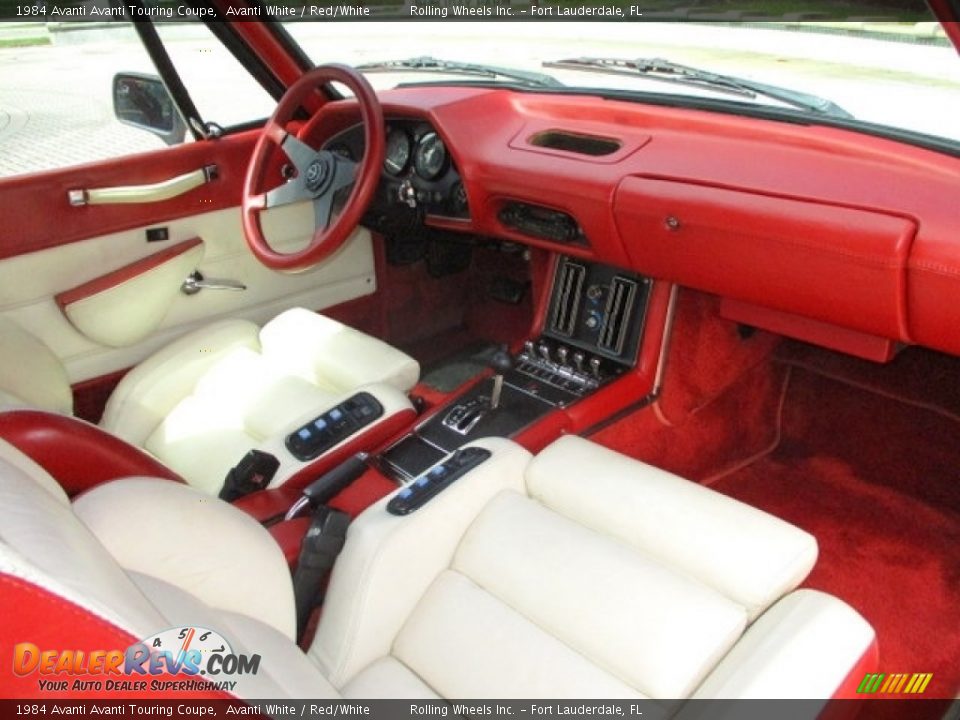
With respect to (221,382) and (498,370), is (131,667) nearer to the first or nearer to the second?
(498,370)

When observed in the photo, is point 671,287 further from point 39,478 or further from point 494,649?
point 39,478

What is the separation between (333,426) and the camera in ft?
6.31

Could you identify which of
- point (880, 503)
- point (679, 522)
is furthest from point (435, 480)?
point (880, 503)

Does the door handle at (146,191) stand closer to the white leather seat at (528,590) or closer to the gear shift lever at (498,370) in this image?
the gear shift lever at (498,370)

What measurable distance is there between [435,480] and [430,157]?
1189mm

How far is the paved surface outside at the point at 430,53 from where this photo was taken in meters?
1.62

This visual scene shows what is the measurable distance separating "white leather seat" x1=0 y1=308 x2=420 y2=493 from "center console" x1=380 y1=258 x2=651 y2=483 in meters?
0.25

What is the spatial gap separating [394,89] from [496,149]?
1.85ft

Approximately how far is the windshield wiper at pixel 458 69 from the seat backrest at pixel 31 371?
1.28 m

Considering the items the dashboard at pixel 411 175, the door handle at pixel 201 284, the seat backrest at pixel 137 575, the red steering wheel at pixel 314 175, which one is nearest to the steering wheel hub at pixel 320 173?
the red steering wheel at pixel 314 175

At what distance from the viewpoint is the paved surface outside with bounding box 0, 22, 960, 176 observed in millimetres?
1623

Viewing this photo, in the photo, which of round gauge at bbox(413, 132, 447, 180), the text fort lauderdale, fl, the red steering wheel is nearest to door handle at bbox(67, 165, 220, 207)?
the red steering wheel

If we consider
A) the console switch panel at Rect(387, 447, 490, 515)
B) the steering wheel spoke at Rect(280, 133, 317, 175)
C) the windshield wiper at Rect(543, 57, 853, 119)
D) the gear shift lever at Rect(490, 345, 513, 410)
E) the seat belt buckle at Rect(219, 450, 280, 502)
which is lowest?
the seat belt buckle at Rect(219, 450, 280, 502)

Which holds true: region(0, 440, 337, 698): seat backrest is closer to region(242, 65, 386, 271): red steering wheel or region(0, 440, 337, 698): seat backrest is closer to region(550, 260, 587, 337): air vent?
region(242, 65, 386, 271): red steering wheel
